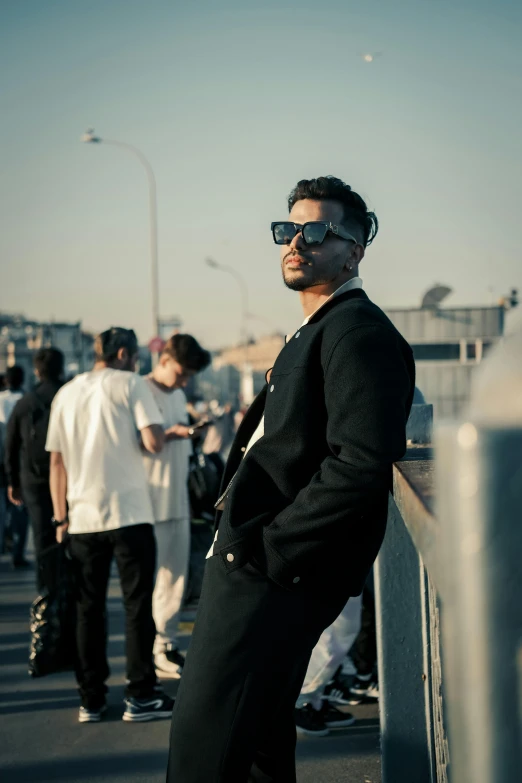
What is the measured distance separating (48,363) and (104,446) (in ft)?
8.99

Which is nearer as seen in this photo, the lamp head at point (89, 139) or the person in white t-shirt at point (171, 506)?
the person in white t-shirt at point (171, 506)

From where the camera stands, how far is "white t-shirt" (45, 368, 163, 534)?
16.3 ft

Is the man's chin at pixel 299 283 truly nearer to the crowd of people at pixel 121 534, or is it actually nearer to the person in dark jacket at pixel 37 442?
the crowd of people at pixel 121 534

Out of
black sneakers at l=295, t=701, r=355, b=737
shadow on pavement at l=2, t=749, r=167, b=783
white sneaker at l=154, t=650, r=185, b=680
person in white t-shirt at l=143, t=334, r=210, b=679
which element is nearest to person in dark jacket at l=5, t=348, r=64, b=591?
person in white t-shirt at l=143, t=334, r=210, b=679

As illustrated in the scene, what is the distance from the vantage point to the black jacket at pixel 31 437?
7.42 meters

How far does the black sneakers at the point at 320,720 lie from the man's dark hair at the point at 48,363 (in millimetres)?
4013

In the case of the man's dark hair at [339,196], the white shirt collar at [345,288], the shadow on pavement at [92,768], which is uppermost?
the man's dark hair at [339,196]

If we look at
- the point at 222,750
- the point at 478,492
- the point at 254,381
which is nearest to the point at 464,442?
the point at 478,492

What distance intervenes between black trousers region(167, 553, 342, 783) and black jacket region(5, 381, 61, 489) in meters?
5.30

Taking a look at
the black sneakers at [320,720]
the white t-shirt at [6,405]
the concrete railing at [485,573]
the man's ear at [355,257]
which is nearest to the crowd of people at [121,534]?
the black sneakers at [320,720]

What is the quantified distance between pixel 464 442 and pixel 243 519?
5.78 feet

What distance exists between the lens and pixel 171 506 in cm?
596

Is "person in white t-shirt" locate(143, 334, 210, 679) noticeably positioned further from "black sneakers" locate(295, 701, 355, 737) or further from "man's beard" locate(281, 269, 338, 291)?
"man's beard" locate(281, 269, 338, 291)

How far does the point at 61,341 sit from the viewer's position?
27109 mm
